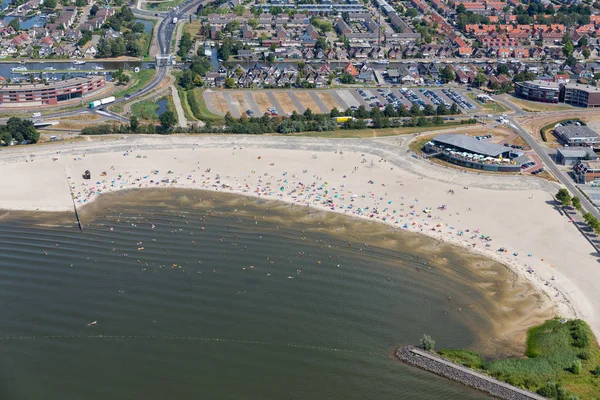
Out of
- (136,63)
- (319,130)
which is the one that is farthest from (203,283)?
(136,63)

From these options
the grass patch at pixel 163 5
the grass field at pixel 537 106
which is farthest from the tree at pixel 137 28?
the grass field at pixel 537 106

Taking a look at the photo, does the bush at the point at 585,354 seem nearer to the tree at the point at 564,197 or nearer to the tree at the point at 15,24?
the tree at the point at 564,197

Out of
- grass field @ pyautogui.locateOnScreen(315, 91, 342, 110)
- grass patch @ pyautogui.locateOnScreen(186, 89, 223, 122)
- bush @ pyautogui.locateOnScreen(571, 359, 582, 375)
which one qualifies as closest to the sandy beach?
bush @ pyautogui.locateOnScreen(571, 359, 582, 375)

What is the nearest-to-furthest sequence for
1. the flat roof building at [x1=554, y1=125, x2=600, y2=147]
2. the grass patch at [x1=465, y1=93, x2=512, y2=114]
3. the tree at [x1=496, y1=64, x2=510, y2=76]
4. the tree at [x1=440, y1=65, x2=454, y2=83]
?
the flat roof building at [x1=554, y1=125, x2=600, y2=147] → the grass patch at [x1=465, y1=93, x2=512, y2=114] → the tree at [x1=440, y1=65, x2=454, y2=83] → the tree at [x1=496, y1=64, x2=510, y2=76]

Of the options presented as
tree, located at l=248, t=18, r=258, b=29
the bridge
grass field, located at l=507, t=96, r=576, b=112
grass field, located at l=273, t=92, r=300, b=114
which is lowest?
grass field, located at l=507, t=96, r=576, b=112

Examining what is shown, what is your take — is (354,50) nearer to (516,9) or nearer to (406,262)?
(516,9)

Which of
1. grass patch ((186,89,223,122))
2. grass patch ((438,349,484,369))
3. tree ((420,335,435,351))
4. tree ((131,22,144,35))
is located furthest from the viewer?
tree ((131,22,144,35))

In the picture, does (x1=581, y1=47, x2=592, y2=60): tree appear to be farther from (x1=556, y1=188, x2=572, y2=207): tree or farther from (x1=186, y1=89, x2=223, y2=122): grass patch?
(x1=186, y1=89, x2=223, y2=122): grass patch

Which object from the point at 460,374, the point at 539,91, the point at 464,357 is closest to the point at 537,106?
the point at 539,91

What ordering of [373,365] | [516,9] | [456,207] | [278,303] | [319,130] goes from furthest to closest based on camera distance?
[516,9]
[319,130]
[456,207]
[278,303]
[373,365]
